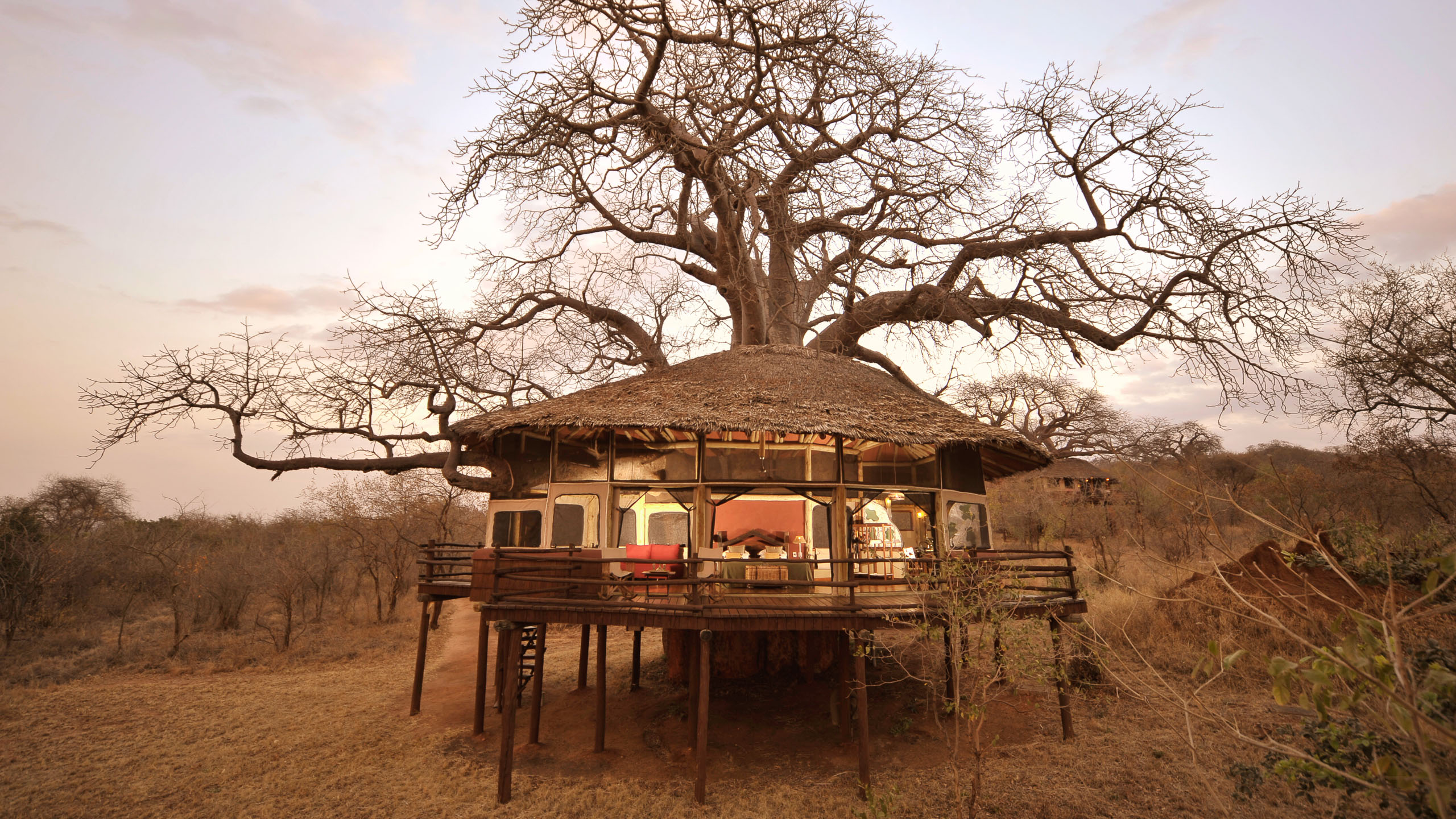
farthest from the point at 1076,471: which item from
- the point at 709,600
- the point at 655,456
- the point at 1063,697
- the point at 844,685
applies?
the point at 709,600

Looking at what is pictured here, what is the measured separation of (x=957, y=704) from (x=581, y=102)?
13.1 metres

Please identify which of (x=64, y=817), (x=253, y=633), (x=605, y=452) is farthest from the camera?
(x=253, y=633)

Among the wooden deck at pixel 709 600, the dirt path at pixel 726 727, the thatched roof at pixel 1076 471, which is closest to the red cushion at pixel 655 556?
the wooden deck at pixel 709 600

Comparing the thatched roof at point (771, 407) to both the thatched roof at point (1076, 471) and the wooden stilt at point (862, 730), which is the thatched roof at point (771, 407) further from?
the thatched roof at point (1076, 471)

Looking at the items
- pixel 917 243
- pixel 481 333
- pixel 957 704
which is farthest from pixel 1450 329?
pixel 481 333

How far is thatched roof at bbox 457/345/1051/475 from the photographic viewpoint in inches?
457

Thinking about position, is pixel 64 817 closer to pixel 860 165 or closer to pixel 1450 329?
pixel 860 165

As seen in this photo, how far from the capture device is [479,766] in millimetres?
11047

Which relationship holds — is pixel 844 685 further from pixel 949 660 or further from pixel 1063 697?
pixel 1063 697

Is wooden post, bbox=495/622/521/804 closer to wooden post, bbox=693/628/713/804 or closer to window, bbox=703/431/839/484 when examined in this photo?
wooden post, bbox=693/628/713/804

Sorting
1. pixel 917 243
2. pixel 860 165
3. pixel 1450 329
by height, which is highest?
pixel 860 165

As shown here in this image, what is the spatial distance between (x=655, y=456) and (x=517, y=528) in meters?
3.11

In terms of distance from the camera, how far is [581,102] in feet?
49.5

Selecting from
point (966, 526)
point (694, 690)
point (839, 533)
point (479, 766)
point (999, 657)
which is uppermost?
point (966, 526)
